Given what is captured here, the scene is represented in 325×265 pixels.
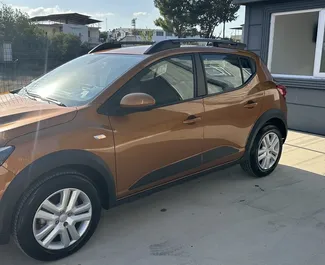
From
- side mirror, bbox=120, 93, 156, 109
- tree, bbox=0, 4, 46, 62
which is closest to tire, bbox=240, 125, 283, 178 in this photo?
side mirror, bbox=120, 93, 156, 109

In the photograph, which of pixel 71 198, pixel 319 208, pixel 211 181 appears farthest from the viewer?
pixel 211 181

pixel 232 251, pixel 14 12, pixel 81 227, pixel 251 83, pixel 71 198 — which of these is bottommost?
pixel 232 251

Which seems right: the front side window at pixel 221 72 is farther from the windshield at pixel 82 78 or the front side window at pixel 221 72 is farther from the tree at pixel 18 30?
the tree at pixel 18 30

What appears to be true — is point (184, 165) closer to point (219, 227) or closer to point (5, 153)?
point (219, 227)

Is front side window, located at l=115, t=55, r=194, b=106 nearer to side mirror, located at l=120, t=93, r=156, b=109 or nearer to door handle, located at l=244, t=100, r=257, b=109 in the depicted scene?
side mirror, located at l=120, t=93, r=156, b=109

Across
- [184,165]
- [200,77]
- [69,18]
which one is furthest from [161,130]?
[69,18]

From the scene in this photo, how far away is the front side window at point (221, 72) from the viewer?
11.9ft

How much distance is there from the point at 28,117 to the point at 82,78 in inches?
32.2

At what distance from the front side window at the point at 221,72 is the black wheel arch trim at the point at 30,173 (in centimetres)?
157

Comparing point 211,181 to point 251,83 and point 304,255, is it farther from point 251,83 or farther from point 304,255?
point 304,255

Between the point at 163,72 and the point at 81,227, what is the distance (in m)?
1.56

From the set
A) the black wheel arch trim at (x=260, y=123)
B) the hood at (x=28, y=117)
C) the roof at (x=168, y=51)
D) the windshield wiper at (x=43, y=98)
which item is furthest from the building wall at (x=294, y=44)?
the hood at (x=28, y=117)

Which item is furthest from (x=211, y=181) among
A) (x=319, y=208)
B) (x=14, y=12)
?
(x=14, y=12)

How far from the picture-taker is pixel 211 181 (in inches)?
171
